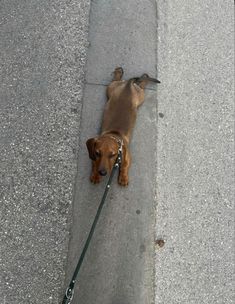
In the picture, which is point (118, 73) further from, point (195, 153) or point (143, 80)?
point (195, 153)

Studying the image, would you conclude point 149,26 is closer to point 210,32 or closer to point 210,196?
point 210,32

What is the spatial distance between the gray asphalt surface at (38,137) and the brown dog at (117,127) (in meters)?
0.38

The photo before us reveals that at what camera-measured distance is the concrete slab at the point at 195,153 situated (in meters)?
3.60

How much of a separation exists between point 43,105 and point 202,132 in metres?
1.68

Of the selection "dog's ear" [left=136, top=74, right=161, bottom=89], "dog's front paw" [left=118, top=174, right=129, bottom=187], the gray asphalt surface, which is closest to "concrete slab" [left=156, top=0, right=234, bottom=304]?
"dog's ear" [left=136, top=74, right=161, bottom=89]

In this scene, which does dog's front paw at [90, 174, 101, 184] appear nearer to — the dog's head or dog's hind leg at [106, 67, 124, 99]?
the dog's head

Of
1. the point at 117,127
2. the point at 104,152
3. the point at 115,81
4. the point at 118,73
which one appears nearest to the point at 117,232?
the point at 104,152

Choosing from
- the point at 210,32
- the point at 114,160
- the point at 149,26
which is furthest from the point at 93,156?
the point at 210,32

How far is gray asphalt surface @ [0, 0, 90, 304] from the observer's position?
3357 millimetres

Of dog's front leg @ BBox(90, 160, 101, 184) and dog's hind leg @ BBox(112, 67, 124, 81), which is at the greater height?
dog's hind leg @ BBox(112, 67, 124, 81)

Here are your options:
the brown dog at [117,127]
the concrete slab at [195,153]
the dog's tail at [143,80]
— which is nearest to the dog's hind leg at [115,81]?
the brown dog at [117,127]

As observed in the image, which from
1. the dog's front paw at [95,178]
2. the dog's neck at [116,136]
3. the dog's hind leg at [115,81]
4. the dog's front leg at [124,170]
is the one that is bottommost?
the dog's front paw at [95,178]

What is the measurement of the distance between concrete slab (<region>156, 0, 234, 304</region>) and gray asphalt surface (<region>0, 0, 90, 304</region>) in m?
0.92

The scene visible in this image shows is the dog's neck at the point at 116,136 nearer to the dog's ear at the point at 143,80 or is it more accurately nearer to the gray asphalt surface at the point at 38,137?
the gray asphalt surface at the point at 38,137
